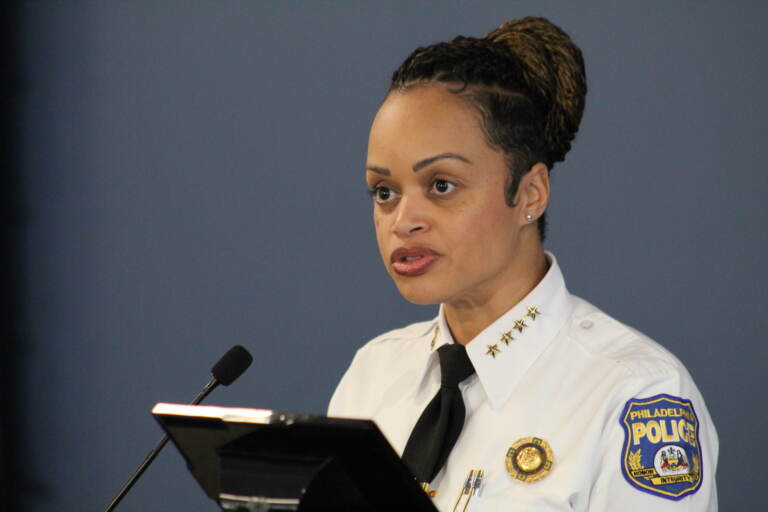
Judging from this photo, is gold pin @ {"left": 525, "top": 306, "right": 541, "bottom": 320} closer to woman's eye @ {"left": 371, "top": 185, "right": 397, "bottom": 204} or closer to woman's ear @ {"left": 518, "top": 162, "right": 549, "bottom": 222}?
woman's ear @ {"left": 518, "top": 162, "right": 549, "bottom": 222}

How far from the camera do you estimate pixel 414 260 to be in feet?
4.19

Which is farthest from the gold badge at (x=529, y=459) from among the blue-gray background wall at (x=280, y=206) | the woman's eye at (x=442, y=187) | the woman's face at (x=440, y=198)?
the blue-gray background wall at (x=280, y=206)

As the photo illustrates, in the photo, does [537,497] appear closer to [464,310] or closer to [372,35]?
[464,310]

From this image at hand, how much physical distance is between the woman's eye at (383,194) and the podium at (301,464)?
477 mm

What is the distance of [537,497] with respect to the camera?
120 centimetres

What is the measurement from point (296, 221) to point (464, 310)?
3.78ft

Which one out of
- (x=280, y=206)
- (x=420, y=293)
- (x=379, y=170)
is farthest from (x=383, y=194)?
(x=280, y=206)

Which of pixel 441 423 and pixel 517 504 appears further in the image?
pixel 441 423

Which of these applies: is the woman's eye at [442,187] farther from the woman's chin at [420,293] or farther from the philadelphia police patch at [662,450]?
the philadelphia police patch at [662,450]

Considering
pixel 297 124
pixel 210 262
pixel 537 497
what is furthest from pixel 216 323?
pixel 537 497

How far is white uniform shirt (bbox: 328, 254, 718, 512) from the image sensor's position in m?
1.15

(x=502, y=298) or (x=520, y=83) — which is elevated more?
(x=520, y=83)

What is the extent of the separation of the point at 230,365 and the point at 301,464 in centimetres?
53

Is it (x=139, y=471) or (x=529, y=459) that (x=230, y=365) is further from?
(x=529, y=459)
